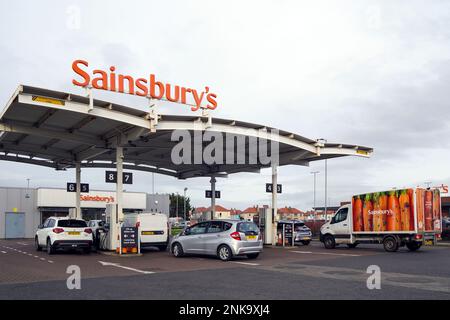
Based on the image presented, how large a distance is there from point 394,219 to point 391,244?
3.67 ft

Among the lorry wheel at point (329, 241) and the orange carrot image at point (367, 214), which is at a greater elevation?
the orange carrot image at point (367, 214)

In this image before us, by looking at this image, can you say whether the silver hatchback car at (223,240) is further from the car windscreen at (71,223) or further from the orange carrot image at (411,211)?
the orange carrot image at (411,211)

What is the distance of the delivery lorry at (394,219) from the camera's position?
2070cm

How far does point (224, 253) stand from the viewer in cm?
1745

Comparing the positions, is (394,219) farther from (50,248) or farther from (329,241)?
(50,248)

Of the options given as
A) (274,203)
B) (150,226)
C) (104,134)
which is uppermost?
(104,134)

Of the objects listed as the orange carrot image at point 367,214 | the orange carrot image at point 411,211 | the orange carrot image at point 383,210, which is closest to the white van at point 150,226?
the orange carrot image at point 367,214

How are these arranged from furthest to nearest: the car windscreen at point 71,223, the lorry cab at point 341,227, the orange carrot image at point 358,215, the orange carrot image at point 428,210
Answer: the lorry cab at point 341,227 → the orange carrot image at point 358,215 → the orange carrot image at point 428,210 → the car windscreen at point 71,223

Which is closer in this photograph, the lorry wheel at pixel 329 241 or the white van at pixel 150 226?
the white van at pixel 150 226

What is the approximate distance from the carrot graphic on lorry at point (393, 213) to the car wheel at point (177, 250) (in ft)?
30.3

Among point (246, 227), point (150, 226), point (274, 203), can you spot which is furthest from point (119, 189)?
point (274, 203)

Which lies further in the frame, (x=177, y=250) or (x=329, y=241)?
(x=329, y=241)
